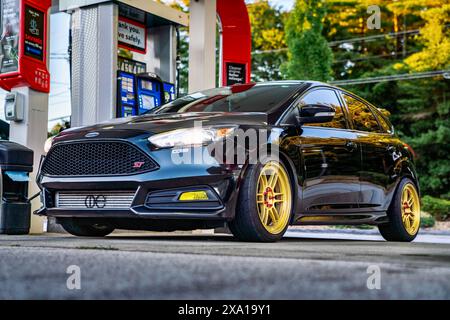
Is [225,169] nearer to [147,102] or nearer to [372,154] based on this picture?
[372,154]

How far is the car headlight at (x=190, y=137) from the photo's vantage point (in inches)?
219

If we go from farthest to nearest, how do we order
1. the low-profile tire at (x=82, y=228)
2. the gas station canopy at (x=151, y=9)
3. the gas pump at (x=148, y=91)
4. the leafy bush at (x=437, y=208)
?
the leafy bush at (x=437, y=208) → the gas pump at (x=148, y=91) → the gas station canopy at (x=151, y=9) → the low-profile tire at (x=82, y=228)

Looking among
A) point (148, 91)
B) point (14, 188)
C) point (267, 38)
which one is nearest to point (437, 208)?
point (267, 38)

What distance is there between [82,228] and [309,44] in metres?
21.2

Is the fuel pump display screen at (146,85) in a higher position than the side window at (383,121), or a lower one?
higher

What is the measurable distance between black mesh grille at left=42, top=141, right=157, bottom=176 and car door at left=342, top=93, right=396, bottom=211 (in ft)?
7.60

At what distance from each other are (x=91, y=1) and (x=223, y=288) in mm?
8161

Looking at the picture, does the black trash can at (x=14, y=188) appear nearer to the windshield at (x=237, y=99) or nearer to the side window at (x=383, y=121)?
the windshield at (x=237, y=99)

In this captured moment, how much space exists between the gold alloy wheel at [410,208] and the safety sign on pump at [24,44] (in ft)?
14.6

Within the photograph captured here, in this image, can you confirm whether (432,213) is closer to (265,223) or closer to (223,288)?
(265,223)

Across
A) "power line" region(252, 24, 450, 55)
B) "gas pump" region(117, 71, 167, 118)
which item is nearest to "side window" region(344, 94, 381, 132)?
"gas pump" region(117, 71, 167, 118)

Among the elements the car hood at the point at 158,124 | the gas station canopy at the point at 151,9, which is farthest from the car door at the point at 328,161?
the gas station canopy at the point at 151,9

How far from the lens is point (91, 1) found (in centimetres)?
1002
